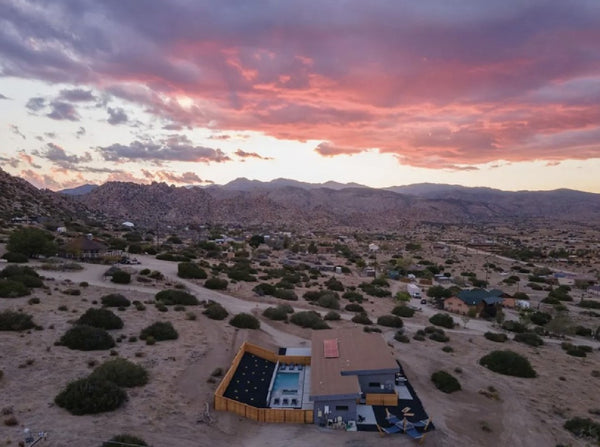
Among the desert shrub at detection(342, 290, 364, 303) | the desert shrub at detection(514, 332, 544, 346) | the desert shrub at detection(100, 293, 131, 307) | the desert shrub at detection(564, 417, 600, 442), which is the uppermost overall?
the desert shrub at detection(100, 293, 131, 307)

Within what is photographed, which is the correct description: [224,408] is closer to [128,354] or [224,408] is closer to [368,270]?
[128,354]

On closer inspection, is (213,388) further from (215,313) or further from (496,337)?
(496,337)

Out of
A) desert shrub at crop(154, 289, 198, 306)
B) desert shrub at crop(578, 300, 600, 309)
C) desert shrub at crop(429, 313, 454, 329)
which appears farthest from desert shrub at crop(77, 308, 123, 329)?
desert shrub at crop(578, 300, 600, 309)

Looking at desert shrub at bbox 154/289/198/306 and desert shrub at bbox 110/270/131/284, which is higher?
desert shrub at bbox 110/270/131/284

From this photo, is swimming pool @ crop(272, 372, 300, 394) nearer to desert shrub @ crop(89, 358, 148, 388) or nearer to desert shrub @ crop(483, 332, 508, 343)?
desert shrub @ crop(89, 358, 148, 388)

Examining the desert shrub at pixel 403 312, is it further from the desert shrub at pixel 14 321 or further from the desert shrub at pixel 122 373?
the desert shrub at pixel 14 321

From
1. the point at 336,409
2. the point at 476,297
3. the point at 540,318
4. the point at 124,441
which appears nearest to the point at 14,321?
the point at 124,441
